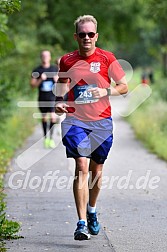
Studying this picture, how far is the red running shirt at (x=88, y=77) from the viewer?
25.7 feet

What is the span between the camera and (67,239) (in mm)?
7980

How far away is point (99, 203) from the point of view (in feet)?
33.9

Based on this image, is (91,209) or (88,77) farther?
(91,209)

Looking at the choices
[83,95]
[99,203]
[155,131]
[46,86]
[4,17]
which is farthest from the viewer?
[155,131]

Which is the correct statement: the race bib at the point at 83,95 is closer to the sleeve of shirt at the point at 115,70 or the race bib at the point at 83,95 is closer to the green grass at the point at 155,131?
the sleeve of shirt at the point at 115,70

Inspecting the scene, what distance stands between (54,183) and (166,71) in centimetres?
2600

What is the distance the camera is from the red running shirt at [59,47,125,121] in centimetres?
784

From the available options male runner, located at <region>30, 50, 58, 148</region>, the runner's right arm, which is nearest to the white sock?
the runner's right arm

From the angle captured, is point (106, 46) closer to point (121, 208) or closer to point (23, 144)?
point (23, 144)

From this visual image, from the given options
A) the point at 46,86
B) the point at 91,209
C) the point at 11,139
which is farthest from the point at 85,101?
the point at 11,139

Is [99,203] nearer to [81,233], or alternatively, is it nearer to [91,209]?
[91,209]

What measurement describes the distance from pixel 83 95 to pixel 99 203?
2.82 metres

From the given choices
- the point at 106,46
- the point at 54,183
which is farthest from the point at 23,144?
the point at 106,46

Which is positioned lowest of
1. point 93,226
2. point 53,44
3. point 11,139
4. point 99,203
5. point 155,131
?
point 53,44
